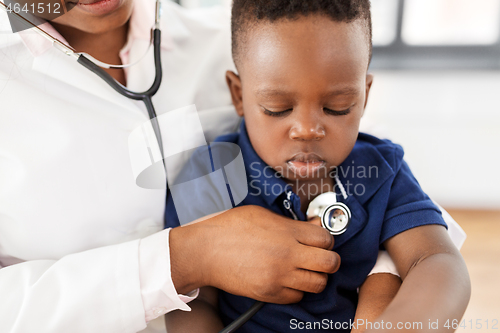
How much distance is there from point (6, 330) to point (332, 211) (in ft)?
1.78

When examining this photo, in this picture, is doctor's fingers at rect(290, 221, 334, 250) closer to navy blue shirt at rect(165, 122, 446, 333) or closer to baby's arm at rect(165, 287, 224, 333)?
navy blue shirt at rect(165, 122, 446, 333)

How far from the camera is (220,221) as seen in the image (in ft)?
2.17

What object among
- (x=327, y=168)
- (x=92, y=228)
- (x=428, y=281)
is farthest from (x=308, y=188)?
(x=92, y=228)

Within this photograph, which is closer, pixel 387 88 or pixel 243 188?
pixel 243 188

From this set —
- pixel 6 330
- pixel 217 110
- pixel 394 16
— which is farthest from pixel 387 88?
pixel 6 330

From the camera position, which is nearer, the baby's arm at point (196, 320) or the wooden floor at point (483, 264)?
the baby's arm at point (196, 320)

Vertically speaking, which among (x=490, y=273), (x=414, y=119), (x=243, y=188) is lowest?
(x=490, y=273)

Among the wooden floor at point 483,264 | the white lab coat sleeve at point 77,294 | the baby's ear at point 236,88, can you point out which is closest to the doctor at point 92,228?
the white lab coat sleeve at point 77,294

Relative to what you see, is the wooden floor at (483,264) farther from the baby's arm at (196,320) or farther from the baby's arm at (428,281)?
the baby's arm at (196,320)

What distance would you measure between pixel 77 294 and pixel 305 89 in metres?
0.48

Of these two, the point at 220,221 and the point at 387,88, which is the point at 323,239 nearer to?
the point at 220,221

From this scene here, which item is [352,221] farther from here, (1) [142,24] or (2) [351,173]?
(1) [142,24]

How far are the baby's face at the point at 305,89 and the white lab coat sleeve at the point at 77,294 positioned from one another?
31 centimetres

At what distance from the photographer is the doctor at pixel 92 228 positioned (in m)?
0.61
